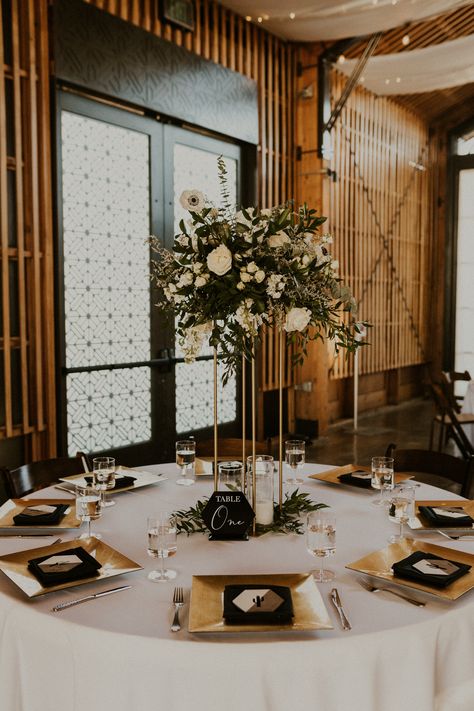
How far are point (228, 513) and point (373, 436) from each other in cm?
645

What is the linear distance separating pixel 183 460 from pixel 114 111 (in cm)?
384

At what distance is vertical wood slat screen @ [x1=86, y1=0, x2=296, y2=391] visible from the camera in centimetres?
653

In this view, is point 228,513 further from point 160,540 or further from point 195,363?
point 195,363

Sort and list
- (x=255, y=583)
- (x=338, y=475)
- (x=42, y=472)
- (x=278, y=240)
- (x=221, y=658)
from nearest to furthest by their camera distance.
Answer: (x=221, y=658) < (x=255, y=583) < (x=278, y=240) < (x=338, y=475) < (x=42, y=472)

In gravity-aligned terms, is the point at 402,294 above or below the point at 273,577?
above

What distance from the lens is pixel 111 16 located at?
17.6 feet

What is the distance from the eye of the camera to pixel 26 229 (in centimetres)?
484

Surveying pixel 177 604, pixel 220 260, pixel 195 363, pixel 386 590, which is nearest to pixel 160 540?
pixel 177 604

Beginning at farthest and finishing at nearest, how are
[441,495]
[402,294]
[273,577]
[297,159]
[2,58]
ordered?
[402,294] → [297,159] → [2,58] → [441,495] → [273,577]

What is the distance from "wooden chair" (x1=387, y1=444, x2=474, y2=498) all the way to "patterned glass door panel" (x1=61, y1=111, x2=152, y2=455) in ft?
9.27

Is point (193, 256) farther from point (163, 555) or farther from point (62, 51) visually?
point (62, 51)

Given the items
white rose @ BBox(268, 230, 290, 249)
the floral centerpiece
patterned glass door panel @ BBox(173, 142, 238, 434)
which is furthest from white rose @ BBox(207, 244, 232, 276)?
patterned glass door panel @ BBox(173, 142, 238, 434)

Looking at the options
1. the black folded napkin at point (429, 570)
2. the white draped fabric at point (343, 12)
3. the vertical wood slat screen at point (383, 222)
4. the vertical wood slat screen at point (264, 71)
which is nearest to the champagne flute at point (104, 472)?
the black folded napkin at point (429, 570)

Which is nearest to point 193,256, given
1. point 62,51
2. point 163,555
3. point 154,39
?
point 163,555
